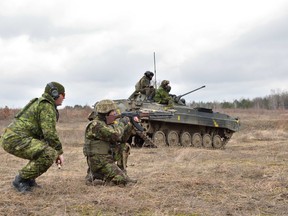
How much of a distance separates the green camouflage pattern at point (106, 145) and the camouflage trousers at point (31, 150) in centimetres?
96

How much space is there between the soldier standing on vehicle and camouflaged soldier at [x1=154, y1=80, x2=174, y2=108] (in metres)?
0.23

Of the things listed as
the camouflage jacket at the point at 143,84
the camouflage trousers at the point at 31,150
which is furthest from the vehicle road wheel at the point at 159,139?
the camouflage trousers at the point at 31,150

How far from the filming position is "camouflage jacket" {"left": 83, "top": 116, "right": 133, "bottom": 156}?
289 inches

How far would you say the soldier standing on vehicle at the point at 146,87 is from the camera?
19.0 m

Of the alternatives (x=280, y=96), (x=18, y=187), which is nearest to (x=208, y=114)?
(x=18, y=187)

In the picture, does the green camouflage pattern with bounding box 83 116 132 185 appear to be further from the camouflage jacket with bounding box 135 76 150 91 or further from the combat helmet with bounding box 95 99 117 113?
the camouflage jacket with bounding box 135 76 150 91

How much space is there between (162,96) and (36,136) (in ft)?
40.7

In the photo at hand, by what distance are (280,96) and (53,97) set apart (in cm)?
10099

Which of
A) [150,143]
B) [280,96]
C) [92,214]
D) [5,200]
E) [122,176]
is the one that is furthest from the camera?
[280,96]

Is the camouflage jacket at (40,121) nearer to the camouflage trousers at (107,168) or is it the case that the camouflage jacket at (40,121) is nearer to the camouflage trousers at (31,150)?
the camouflage trousers at (31,150)

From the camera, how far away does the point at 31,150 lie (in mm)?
6535

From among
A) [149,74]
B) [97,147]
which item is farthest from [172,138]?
[97,147]

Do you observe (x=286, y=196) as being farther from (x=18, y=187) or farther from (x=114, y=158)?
(x=18, y=187)

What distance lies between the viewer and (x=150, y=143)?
17875mm
